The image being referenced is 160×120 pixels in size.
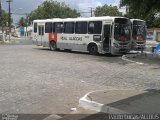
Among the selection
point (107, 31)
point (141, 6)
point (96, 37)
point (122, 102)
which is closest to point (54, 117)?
point (122, 102)

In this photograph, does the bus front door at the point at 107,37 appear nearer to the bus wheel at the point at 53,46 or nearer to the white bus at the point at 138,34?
the white bus at the point at 138,34

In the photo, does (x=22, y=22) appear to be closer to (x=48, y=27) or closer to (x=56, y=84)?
(x=48, y=27)

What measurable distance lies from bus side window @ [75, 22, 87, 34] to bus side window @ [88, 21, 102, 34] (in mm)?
549

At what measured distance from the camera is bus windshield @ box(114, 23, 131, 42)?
79.3 feet

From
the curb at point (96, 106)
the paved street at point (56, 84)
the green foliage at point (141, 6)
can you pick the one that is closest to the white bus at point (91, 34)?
the green foliage at point (141, 6)

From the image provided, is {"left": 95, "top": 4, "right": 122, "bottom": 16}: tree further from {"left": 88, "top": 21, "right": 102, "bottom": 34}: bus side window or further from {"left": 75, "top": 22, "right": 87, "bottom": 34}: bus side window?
{"left": 88, "top": 21, "right": 102, "bottom": 34}: bus side window

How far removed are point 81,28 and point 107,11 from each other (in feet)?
179

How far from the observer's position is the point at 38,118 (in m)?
7.76

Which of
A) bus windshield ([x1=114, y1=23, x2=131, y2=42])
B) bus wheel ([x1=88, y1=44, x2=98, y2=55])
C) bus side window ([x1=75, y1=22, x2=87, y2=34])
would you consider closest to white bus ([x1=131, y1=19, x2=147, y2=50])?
bus windshield ([x1=114, y1=23, x2=131, y2=42])

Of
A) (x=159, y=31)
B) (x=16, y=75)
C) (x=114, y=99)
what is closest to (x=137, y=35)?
(x=16, y=75)

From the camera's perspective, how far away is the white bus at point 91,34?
24.2m

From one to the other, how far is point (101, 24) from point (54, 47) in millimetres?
6595

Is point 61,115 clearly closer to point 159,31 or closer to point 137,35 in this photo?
point 137,35

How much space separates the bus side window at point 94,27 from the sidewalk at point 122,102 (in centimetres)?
1514
